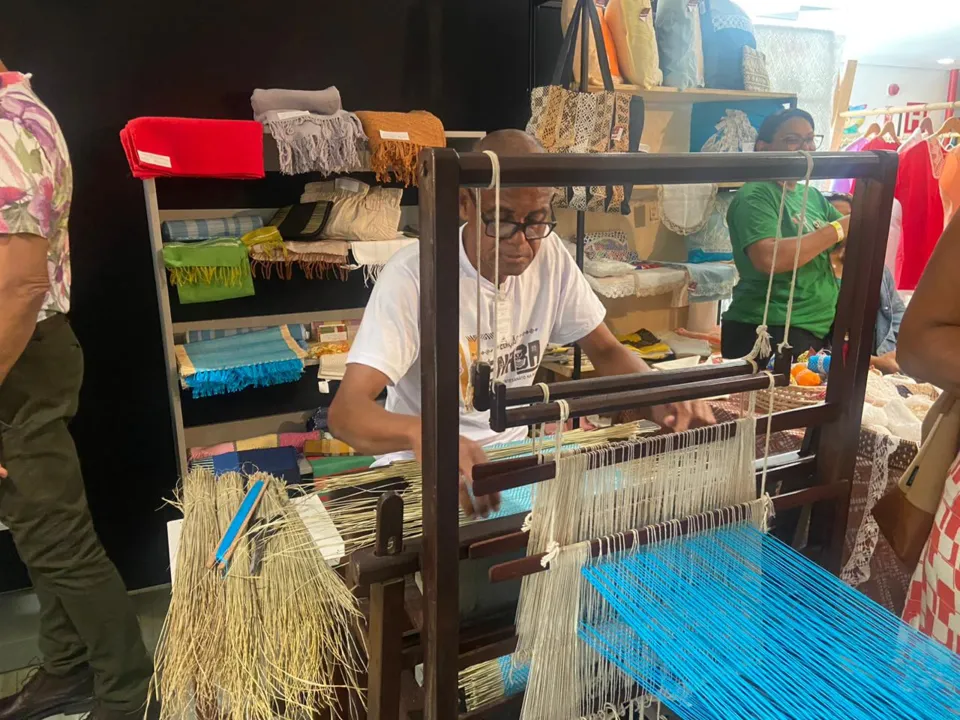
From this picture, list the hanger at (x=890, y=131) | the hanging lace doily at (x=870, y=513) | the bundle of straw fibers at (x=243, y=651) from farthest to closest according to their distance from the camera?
1. the hanger at (x=890, y=131)
2. the hanging lace doily at (x=870, y=513)
3. the bundle of straw fibers at (x=243, y=651)

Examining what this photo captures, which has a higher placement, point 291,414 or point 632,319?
point 632,319

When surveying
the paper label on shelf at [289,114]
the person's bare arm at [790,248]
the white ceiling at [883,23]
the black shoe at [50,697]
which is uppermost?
the white ceiling at [883,23]

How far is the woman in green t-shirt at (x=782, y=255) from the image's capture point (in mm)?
2254

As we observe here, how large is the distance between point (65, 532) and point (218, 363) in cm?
82

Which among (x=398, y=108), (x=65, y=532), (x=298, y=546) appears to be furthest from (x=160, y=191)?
(x=298, y=546)

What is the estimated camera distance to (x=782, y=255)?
2221 mm

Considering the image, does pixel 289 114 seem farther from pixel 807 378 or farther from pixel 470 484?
pixel 470 484

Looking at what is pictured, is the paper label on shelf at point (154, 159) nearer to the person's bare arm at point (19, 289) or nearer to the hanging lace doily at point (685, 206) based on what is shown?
the person's bare arm at point (19, 289)

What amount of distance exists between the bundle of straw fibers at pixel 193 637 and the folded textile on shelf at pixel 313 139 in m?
1.70

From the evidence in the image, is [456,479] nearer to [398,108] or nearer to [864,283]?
[864,283]

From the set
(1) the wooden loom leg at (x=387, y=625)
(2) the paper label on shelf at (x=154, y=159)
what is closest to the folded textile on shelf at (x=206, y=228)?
(2) the paper label on shelf at (x=154, y=159)

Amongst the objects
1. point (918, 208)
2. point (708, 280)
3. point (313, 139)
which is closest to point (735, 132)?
point (708, 280)

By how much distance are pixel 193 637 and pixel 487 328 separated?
769 mm

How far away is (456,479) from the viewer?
0.77 meters
